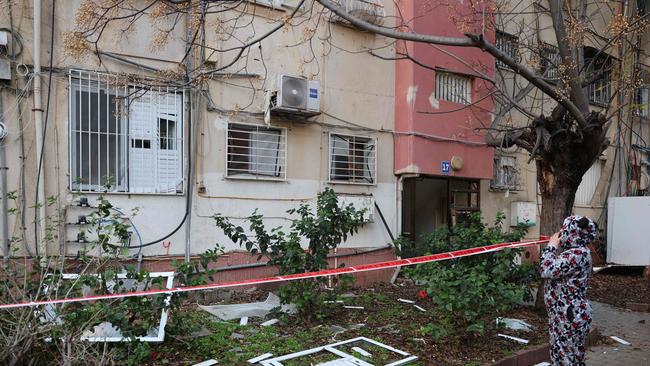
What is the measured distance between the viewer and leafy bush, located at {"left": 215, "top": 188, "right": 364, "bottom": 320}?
228 inches

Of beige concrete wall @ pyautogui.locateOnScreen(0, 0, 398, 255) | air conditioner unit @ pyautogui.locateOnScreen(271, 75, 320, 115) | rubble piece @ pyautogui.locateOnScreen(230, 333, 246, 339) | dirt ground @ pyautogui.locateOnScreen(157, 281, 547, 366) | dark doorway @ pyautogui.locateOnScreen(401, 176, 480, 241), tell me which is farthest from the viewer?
dark doorway @ pyautogui.locateOnScreen(401, 176, 480, 241)

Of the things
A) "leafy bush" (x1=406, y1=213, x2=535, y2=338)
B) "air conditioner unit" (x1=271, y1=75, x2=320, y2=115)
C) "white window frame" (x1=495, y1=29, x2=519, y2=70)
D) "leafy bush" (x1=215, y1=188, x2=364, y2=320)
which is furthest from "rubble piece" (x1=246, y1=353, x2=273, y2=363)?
"white window frame" (x1=495, y1=29, x2=519, y2=70)

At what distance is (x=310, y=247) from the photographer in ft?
19.8

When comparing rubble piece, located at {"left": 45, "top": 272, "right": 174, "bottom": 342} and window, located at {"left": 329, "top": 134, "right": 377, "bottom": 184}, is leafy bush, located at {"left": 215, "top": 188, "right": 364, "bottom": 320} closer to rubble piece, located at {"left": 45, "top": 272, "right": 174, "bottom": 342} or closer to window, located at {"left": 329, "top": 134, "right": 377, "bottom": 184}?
rubble piece, located at {"left": 45, "top": 272, "right": 174, "bottom": 342}

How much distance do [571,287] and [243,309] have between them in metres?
4.08

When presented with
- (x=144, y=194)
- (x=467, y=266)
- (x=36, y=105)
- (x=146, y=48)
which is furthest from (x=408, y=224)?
(x=36, y=105)

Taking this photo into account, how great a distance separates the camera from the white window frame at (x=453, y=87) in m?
10.1

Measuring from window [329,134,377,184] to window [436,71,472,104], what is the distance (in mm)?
1989

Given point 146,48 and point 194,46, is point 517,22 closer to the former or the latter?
point 194,46

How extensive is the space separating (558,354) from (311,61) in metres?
6.22

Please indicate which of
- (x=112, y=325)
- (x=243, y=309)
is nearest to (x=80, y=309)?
(x=112, y=325)

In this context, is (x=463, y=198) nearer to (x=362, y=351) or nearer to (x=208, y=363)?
(x=362, y=351)

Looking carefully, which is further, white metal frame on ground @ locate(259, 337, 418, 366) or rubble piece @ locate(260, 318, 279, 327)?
rubble piece @ locate(260, 318, 279, 327)

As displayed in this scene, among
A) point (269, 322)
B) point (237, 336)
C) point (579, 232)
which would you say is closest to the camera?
point (579, 232)
